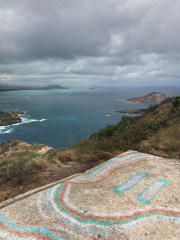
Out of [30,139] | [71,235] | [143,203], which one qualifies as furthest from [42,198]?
[30,139]

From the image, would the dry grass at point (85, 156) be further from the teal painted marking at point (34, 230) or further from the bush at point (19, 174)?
the teal painted marking at point (34, 230)

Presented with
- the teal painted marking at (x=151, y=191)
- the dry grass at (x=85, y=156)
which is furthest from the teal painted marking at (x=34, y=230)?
the dry grass at (x=85, y=156)

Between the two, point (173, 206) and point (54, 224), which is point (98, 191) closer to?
point (54, 224)

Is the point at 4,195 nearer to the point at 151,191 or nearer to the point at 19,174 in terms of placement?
the point at 19,174

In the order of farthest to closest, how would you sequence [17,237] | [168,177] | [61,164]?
1. [61,164]
2. [168,177]
3. [17,237]

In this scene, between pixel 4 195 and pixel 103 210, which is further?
pixel 4 195

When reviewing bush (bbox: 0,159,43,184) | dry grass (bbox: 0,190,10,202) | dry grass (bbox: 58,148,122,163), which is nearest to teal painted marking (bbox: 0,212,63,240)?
dry grass (bbox: 0,190,10,202)

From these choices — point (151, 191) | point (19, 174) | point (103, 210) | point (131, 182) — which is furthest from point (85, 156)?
point (103, 210)
